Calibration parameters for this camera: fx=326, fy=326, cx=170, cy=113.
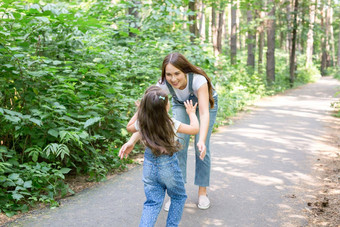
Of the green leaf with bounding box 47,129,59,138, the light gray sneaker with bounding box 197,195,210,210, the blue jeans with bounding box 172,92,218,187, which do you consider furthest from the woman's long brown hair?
the green leaf with bounding box 47,129,59,138

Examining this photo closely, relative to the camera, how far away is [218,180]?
4.78 m

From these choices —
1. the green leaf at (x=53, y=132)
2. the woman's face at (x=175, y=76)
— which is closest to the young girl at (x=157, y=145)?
the woman's face at (x=175, y=76)

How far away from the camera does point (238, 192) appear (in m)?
4.32

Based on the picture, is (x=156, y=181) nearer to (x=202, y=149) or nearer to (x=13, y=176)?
(x=202, y=149)

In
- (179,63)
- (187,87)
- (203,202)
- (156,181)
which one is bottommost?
(203,202)

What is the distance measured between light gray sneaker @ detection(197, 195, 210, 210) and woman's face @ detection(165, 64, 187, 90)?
4.60 feet

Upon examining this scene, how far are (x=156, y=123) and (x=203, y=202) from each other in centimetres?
155

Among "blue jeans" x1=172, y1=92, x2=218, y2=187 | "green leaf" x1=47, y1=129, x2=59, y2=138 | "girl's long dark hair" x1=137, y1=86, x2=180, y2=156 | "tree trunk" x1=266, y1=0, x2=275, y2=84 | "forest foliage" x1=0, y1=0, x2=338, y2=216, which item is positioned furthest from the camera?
"tree trunk" x1=266, y1=0, x2=275, y2=84

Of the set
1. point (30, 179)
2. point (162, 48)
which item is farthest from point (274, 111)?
point (30, 179)

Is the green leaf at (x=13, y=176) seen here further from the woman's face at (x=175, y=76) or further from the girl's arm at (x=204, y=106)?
the girl's arm at (x=204, y=106)

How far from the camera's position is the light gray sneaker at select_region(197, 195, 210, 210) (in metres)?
3.78

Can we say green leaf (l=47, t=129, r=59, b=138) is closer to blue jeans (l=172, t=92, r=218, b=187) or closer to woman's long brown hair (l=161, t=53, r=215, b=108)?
blue jeans (l=172, t=92, r=218, b=187)

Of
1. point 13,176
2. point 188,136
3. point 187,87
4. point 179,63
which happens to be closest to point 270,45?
point 188,136

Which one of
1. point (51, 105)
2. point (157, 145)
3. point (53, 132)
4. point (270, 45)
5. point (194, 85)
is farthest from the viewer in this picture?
point (270, 45)
